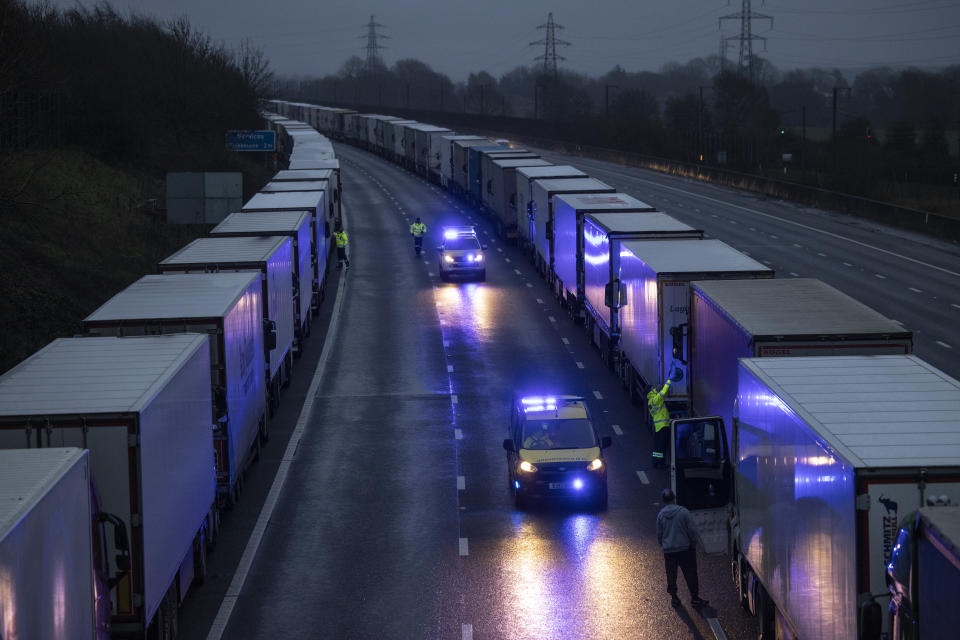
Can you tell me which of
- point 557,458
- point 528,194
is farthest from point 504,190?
point 557,458

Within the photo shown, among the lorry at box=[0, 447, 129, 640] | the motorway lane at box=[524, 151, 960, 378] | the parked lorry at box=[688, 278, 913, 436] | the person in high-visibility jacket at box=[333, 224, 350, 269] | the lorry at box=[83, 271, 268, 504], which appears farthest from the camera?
the person in high-visibility jacket at box=[333, 224, 350, 269]

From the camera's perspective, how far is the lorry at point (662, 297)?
74.3 feet

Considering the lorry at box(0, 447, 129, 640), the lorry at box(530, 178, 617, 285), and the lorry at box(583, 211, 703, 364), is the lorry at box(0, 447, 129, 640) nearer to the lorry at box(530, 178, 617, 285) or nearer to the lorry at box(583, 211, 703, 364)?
the lorry at box(583, 211, 703, 364)

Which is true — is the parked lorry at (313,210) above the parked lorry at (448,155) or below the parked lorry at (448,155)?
below

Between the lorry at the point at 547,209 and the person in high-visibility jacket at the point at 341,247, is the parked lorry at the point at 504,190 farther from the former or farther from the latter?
the person in high-visibility jacket at the point at 341,247

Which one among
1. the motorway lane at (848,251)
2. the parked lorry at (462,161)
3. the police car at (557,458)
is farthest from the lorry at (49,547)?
the parked lorry at (462,161)

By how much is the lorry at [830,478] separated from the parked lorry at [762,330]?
1.90m

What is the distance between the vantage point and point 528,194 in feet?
160

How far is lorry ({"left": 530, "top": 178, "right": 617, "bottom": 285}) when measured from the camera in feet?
139

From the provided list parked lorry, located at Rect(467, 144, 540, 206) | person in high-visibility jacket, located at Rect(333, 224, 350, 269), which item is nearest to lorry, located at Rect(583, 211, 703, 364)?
person in high-visibility jacket, located at Rect(333, 224, 350, 269)

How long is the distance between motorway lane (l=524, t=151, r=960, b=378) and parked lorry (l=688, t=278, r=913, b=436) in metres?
11.5

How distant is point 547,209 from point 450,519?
951 inches

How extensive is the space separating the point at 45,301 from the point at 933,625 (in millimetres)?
29115

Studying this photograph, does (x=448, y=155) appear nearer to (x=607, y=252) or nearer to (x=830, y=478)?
(x=607, y=252)
